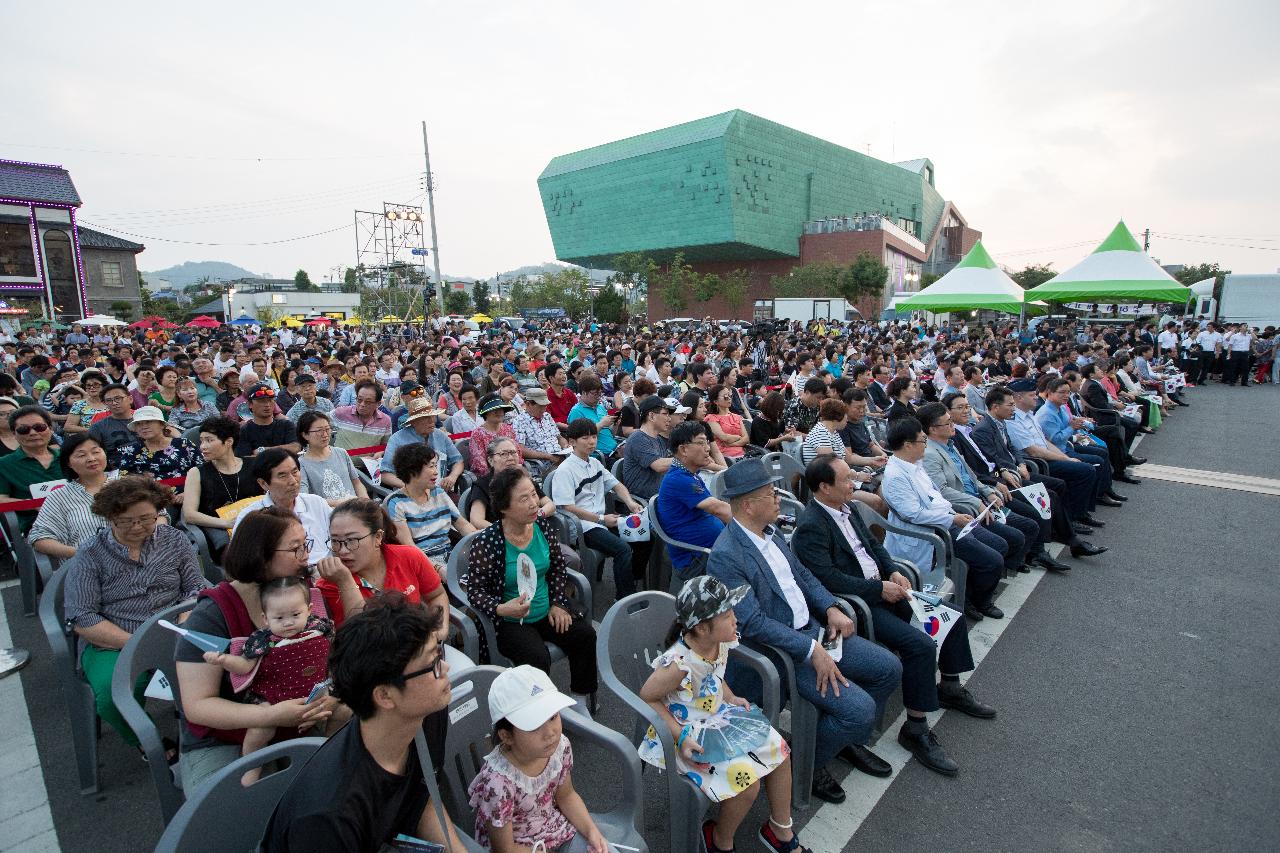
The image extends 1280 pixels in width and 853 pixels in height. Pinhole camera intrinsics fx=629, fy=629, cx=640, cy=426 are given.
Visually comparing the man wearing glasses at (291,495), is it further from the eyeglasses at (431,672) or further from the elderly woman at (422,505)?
the eyeglasses at (431,672)

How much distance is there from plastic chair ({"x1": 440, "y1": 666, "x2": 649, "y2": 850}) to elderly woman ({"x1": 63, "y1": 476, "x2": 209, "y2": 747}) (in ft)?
4.88

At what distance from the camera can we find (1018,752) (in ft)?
10.6

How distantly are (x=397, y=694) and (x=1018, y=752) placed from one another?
320 cm

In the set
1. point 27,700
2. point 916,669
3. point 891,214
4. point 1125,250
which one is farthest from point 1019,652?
point 891,214

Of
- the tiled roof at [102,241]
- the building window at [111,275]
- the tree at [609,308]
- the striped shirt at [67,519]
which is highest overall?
the tiled roof at [102,241]

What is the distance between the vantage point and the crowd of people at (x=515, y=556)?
1.87 meters

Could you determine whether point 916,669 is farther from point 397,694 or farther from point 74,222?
point 74,222

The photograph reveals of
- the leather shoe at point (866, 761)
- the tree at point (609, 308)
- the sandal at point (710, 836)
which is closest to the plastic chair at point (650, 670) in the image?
the sandal at point (710, 836)

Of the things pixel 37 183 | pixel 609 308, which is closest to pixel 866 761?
pixel 37 183

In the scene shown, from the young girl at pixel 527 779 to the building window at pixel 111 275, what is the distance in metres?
61.7

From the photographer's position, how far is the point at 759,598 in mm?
2990

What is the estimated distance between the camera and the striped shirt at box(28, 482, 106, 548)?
3.60m

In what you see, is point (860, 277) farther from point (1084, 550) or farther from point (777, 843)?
point (777, 843)

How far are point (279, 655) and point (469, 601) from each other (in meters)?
1.09
